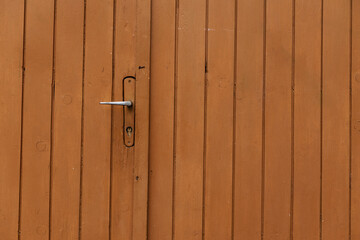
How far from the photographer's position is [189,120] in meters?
1.51

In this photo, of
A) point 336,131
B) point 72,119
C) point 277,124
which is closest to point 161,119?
point 72,119

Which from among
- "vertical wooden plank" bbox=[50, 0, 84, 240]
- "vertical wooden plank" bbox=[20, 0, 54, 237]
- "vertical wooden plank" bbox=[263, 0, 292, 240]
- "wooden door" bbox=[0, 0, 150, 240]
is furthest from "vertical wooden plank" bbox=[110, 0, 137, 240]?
"vertical wooden plank" bbox=[263, 0, 292, 240]

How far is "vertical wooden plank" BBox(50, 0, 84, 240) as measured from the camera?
147 centimetres

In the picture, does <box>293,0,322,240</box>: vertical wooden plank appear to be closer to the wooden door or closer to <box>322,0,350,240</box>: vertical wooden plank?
<box>322,0,350,240</box>: vertical wooden plank

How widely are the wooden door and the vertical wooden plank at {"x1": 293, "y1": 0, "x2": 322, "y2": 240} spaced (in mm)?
663

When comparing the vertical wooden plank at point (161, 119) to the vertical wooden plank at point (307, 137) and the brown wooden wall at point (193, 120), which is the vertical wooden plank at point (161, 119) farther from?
the vertical wooden plank at point (307, 137)

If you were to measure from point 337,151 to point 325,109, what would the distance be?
19 centimetres

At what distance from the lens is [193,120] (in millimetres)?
1509

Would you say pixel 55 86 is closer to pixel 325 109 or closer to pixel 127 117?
pixel 127 117

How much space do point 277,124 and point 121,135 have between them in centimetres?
68

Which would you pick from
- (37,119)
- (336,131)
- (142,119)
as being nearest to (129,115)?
(142,119)

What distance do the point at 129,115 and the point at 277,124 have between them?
2.13 ft

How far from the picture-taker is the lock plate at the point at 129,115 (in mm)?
1490

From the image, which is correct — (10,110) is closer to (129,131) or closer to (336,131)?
(129,131)
